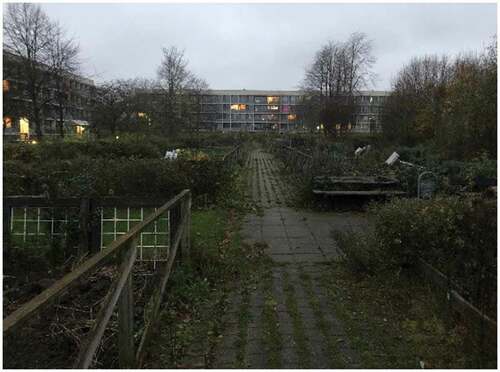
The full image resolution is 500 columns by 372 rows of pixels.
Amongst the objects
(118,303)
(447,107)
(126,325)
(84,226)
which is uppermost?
(447,107)

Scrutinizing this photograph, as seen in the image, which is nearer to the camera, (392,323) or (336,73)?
(392,323)

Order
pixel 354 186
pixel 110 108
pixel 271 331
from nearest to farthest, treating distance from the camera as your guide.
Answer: pixel 271 331, pixel 354 186, pixel 110 108

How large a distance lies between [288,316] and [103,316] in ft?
7.16

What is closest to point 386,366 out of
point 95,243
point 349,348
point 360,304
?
point 349,348

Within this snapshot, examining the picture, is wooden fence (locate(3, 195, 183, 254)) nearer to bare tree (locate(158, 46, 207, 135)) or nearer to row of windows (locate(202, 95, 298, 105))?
bare tree (locate(158, 46, 207, 135))

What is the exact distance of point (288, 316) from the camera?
436 cm

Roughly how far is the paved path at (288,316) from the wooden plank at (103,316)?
41.4 inches

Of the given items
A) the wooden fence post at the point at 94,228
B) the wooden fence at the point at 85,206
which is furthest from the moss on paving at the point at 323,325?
the wooden fence post at the point at 94,228

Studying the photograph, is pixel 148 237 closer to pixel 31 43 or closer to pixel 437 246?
pixel 437 246

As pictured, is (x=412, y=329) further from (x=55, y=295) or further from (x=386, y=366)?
(x=55, y=295)

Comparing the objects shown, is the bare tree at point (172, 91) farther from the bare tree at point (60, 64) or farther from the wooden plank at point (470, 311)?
the wooden plank at point (470, 311)

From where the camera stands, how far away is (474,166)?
1255 centimetres

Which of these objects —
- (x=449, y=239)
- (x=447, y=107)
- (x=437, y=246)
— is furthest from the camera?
(x=447, y=107)

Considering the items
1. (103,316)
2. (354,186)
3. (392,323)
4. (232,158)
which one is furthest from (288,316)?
(232,158)
